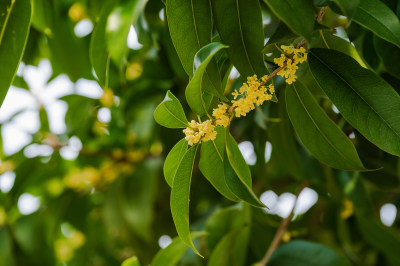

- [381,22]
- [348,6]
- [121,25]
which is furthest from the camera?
[121,25]

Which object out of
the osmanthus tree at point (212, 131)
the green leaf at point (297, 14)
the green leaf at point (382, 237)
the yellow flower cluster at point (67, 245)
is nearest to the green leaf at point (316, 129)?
the osmanthus tree at point (212, 131)

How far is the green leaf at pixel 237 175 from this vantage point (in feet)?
1.90

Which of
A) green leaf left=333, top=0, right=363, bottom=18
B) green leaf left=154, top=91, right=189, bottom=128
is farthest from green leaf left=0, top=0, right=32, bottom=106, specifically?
green leaf left=333, top=0, right=363, bottom=18

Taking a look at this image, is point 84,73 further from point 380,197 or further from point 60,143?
point 380,197

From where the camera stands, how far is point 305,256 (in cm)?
104

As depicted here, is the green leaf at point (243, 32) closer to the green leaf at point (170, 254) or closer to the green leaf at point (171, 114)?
the green leaf at point (171, 114)

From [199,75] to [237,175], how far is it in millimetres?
152

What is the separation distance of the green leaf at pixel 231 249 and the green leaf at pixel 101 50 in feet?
1.51

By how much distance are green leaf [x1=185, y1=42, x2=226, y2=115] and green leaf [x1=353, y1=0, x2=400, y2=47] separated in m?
0.20

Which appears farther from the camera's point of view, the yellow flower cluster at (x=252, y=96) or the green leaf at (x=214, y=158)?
the green leaf at (x=214, y=158)

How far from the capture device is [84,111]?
1.65 m

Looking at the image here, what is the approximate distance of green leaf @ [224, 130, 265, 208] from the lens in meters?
0.58

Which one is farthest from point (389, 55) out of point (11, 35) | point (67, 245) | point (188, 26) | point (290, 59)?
point (67, 245)

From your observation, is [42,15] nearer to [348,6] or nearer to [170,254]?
[170,254]
